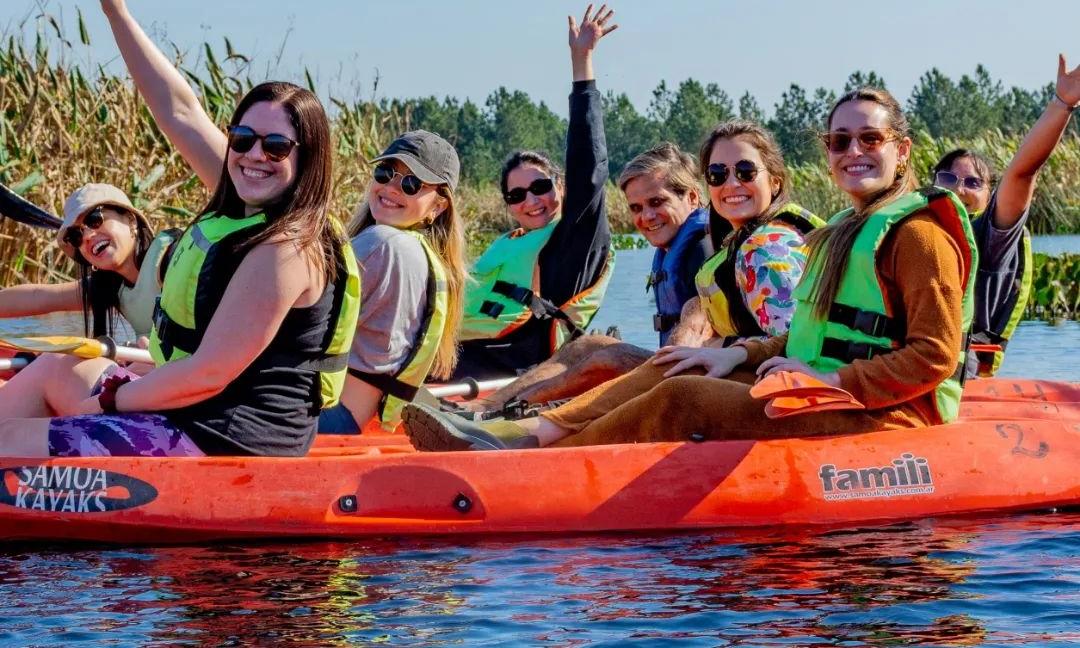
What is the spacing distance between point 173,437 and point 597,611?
1277 millimetres

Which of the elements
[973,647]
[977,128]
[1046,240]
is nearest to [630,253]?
[1046,240]

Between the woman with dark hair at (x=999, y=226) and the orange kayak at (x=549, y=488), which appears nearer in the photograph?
the orange kayak at (x=549, y=488)

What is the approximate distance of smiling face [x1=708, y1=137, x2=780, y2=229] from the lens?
17.5 feet

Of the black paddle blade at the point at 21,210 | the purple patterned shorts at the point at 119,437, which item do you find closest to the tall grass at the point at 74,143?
the black paddle blade at the point at 21,210

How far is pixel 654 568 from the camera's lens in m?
4.29

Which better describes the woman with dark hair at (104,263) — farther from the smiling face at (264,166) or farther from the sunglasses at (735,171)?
the sunglasses at (735,171)

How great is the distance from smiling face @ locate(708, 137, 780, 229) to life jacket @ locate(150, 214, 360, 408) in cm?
166

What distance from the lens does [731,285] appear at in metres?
5.42

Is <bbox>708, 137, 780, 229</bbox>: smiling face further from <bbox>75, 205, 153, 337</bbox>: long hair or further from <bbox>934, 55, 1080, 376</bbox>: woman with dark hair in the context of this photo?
<bbox>75, 205, 153, 337</bbox>: long hair

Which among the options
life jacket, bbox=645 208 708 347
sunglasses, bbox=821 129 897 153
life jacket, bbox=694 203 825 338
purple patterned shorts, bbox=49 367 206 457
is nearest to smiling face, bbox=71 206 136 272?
purple patterned shorts, bbox=49 367 206 457

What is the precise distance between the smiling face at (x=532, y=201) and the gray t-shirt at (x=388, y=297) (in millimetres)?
1967

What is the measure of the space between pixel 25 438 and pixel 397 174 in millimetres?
1413

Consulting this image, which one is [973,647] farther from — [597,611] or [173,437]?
[173,437]

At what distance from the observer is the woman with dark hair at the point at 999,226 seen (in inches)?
209
